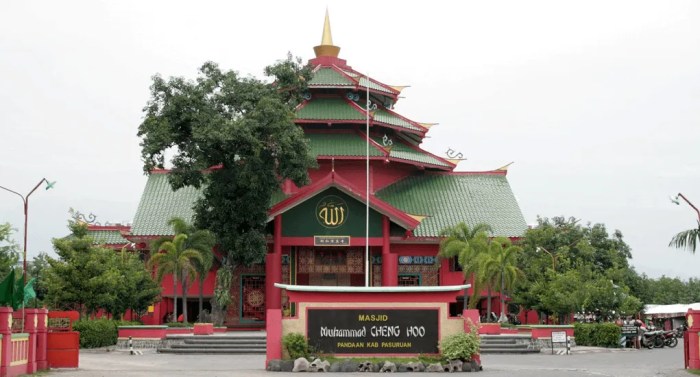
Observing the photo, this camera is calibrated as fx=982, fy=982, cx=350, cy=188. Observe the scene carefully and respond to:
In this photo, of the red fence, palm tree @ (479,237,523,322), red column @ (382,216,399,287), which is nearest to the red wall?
red column @ (382,216,399,287)

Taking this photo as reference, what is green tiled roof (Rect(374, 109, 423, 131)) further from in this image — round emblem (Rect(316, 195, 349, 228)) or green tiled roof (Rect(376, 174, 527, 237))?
round emblem (Rect(316, 195, 349, 228))

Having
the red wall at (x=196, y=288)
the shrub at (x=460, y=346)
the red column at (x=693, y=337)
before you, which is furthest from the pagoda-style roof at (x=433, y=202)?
the red column at (x=693, y=337)

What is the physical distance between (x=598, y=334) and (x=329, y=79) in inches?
726

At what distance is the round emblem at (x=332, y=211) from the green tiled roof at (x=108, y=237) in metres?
11.6

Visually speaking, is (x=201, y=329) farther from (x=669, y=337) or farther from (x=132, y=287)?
(x=669, y=337)

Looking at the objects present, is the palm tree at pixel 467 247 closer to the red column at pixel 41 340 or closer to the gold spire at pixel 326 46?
the gold spire at pixel 326 46

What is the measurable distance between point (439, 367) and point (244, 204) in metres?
17.3

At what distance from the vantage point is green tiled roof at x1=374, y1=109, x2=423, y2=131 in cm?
4785

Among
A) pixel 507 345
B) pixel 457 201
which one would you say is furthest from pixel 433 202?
pixel 507 345

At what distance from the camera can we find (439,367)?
25203mm

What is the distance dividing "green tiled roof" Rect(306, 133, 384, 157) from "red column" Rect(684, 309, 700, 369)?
75.1 feet

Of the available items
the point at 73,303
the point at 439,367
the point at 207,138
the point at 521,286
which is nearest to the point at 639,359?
the point at 439,367

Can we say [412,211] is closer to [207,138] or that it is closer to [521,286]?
[521,286]

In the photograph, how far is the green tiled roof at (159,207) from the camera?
4512cm
